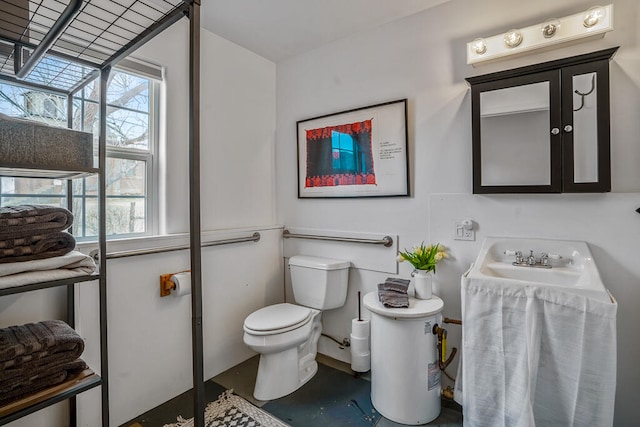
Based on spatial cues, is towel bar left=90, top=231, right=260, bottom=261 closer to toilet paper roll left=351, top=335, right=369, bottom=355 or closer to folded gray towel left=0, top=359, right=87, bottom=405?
folded gray towel left=0, top=359, right=87, bottom=405

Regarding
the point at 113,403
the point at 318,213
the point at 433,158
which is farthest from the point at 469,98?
the point at 113,403

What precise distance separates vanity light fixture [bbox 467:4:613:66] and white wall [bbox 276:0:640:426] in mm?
72

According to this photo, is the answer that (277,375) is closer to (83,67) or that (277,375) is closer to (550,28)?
(83,67)

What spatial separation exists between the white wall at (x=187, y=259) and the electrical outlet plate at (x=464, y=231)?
4.36 ft

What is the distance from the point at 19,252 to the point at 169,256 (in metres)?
0.89

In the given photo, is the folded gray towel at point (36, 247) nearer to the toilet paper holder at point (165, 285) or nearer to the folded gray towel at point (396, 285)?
the toilet paper holder at point (165, 285)

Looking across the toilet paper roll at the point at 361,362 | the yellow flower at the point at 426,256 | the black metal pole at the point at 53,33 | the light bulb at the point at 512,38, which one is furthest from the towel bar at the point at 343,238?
the black metal pole at the point at 53,33

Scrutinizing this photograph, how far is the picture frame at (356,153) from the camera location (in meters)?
2.04

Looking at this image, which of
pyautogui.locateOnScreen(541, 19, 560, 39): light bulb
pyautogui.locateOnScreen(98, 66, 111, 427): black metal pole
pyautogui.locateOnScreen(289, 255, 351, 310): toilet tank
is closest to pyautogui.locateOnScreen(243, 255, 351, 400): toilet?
pyautogui.locateOnScreen(289, 255, 351, 310): toilet tank

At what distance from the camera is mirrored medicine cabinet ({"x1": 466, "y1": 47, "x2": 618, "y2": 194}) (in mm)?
1484

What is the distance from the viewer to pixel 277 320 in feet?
6.33

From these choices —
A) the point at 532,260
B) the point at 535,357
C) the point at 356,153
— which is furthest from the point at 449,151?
the point at 535,357

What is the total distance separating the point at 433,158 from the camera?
1932 mm

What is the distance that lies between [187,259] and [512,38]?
2.10m
